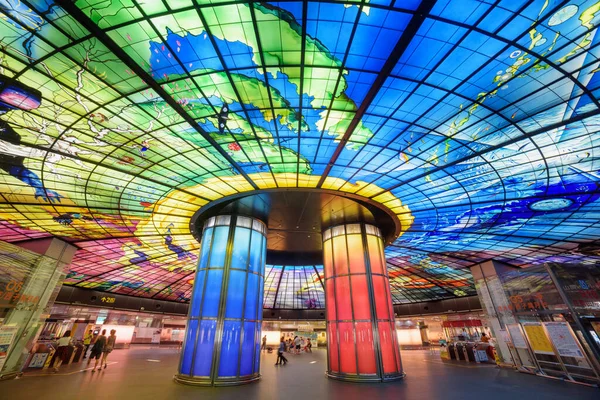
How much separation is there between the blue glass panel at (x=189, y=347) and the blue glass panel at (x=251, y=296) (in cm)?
322

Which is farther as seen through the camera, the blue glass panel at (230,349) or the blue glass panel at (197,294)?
the blue glass panel at (197,294)

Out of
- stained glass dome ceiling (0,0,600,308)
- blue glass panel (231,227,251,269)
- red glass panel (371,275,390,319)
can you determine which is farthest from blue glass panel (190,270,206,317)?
red glass panel (371,275,390,319)

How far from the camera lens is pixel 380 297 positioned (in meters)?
18.5

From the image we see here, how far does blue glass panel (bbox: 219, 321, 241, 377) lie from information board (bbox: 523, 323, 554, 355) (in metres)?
16.8

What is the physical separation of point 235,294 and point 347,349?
27.7ft

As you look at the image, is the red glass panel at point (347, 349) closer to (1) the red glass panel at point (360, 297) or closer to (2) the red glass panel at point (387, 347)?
(1) the red glass panel at point (360, 297)

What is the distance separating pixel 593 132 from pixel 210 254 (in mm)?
21244

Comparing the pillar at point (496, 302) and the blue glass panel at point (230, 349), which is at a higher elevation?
the pillar at point (496, 302)

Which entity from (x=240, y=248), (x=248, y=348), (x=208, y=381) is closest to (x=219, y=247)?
(x=240, y=248)

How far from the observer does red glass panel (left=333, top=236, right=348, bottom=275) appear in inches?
774

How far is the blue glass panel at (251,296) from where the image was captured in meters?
17.1

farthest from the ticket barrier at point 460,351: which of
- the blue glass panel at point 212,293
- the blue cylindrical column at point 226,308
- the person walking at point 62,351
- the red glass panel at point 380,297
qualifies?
the person walking at point 62,351

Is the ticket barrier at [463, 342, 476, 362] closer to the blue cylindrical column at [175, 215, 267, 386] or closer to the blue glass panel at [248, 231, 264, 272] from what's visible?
the blue cylindrical column at [175, 215, 267, 386]

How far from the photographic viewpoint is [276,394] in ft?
38.2
